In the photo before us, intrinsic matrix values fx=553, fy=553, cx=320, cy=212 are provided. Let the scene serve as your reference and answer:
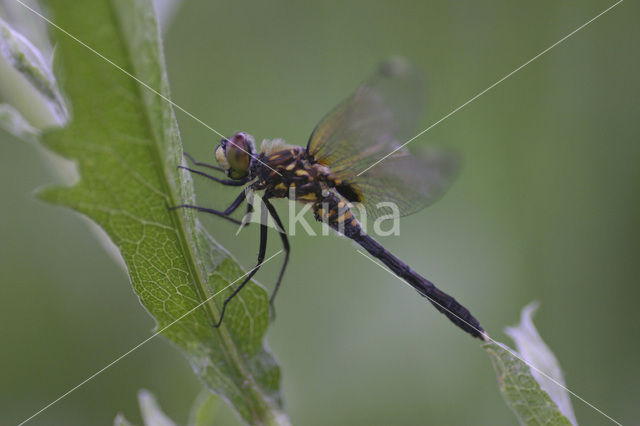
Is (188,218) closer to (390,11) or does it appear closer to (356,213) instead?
(356,213)

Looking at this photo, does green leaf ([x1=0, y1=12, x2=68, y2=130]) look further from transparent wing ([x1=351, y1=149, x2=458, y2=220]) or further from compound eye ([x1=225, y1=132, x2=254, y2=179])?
transparent wing ([x1=351, y1=149, x2=458, y2=220])

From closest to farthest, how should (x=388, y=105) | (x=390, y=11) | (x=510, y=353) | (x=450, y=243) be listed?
(x=510, y=353), (x=388, y=105), (x=450, y=243), (x=390, y=11)

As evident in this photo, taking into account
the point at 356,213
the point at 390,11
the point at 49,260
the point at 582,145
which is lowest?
the point at 582,145

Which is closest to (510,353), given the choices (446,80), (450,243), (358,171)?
(358,171)

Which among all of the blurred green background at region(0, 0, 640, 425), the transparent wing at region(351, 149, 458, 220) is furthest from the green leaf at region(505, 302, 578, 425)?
the blurred green background at region(0, 0, 640, 425)

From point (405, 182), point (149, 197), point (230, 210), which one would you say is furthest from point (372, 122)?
point (149, 197)

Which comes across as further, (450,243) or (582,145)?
(582,145)

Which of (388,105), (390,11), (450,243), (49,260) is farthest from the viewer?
(390,11)
